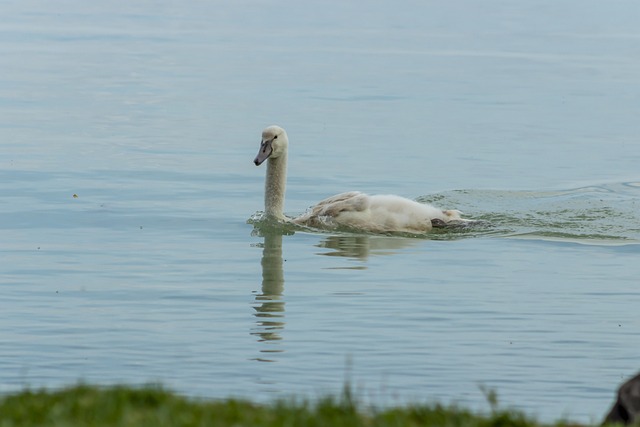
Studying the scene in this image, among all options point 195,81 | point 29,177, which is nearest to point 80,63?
point 195,81

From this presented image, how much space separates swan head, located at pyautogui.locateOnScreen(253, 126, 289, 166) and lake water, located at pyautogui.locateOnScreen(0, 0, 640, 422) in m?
0.90

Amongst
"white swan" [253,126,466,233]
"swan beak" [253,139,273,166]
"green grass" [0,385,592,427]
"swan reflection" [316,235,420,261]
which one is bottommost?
"green grass" [0,385,592,427]

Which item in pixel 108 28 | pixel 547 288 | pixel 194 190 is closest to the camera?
pixel 547 288

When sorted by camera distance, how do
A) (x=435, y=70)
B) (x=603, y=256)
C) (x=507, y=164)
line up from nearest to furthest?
1. (x=603, y=256)
2. (x=507, y=164)
3. (x=435, y=70)

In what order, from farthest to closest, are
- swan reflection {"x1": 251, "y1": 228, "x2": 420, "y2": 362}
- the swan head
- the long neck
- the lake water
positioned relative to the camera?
the swan head, the long neck, swan reflection {"x1": 251, "y1": 228, "x2": 420, "y2": 362}, the lake water

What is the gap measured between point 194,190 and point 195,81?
14.5 m

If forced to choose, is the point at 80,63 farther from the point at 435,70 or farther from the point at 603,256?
the point at 603,256

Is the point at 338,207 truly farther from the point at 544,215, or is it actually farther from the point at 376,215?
the point at 544,215

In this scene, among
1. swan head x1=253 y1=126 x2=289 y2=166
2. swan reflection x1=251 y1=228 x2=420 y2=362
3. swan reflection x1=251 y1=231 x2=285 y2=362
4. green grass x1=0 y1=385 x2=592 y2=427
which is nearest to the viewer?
green grass x1=0 y1=385 x2=592 y2=427

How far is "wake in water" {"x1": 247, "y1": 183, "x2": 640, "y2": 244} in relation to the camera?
55.9 feet

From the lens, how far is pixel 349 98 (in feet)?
101

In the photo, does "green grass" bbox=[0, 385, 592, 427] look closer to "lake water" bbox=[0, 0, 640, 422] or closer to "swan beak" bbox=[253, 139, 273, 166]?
"lake water" bbox=[0, 0, 640, 422]

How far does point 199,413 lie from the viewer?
6.32 metres

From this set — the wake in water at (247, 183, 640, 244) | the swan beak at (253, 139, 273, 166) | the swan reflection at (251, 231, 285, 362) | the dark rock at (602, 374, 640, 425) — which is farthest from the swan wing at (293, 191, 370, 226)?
the dark rock at (602, 374, 640, 425)
